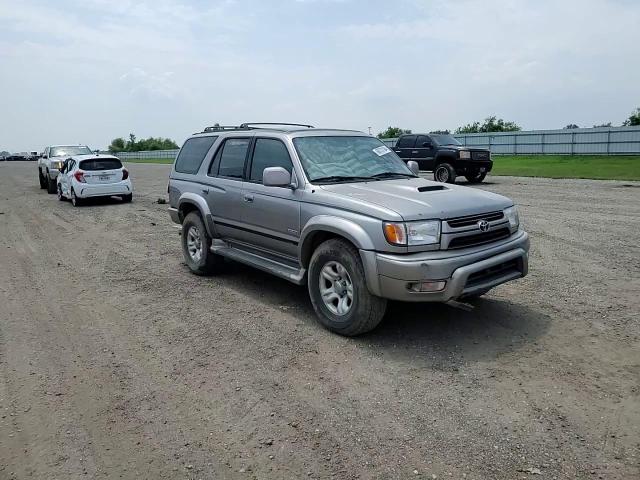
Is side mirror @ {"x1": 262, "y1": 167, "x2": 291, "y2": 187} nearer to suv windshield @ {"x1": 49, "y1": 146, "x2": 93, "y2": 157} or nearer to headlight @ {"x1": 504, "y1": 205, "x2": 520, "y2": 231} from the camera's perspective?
headlight @ {"x1": 504, "y1": 205, "x2": 520, "y2": 231}

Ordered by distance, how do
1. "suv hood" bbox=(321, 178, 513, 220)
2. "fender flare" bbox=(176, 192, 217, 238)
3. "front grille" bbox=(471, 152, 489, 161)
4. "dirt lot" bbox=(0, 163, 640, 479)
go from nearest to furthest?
1. "dirt lot" bbox=(0, 163, 640, 479)
2. "suv hood" bbox=(321, 178, 513, 220)
3. "fender flare" bbox=(176, 192, 217, 238)
4. "front grille" bbox=(471, 152, 489, 161)

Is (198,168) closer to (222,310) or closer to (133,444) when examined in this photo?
(222,310)

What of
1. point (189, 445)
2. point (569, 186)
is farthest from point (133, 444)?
point (569, 186)

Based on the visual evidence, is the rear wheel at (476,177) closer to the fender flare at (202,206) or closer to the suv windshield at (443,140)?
the suv windshield at (443,140)

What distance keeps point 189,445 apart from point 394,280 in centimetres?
202

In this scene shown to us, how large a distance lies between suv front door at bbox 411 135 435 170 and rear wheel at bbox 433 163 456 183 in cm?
35

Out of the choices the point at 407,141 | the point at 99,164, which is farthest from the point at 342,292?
the point at 407,141

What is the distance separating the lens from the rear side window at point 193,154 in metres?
7.44

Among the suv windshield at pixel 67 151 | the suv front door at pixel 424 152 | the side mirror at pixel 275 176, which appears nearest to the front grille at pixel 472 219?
the side mirror at pixel 275 176

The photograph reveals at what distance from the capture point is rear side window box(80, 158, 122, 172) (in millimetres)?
16469

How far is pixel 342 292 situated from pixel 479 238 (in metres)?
1.31

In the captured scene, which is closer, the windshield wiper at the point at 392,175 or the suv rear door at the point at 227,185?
the windshield wiper at the point at 392,175

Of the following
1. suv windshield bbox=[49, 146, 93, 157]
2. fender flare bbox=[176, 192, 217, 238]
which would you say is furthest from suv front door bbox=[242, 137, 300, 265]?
suv windshield bbox=[49, 146, 93, 157]

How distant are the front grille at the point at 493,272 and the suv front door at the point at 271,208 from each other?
69.3 inches
